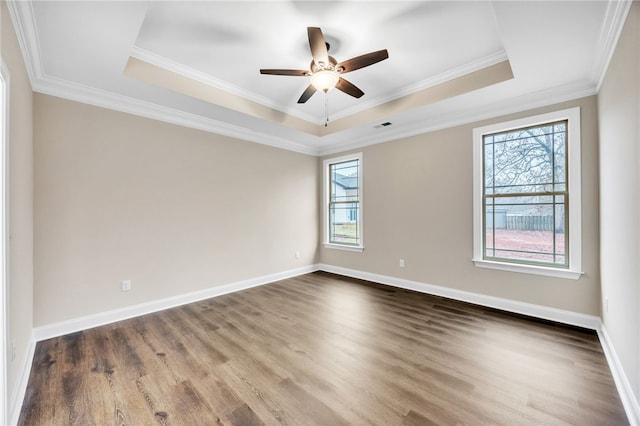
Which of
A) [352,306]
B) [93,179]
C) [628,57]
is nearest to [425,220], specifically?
[352,306]

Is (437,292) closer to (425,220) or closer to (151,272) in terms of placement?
(425,220)

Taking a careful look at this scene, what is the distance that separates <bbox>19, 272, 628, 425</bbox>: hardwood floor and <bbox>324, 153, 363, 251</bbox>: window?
81.3 inches

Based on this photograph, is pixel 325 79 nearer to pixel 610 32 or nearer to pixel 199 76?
pixel 199 76

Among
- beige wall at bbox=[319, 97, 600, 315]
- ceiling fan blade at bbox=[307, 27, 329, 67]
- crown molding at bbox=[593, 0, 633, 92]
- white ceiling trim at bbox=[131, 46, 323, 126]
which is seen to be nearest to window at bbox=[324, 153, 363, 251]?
beige wall at bbox=[319, 97, 600, 315]

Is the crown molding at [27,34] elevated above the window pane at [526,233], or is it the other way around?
the crown molding at [27,34]

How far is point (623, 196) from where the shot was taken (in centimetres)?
189

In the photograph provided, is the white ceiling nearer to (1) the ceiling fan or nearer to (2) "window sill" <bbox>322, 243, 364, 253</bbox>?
(1) the ceiling fan

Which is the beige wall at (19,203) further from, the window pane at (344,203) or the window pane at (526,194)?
the window pane at (526,194)

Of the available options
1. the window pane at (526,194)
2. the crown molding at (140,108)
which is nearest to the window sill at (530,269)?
the window pane at (526,194)

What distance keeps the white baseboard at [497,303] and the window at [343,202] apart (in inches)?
29.9

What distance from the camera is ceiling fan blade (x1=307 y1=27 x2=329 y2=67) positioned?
6.71 ft

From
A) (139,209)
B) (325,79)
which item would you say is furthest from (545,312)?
(139,209)

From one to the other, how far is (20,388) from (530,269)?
4.70 metres

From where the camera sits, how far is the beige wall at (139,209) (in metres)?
2.70
